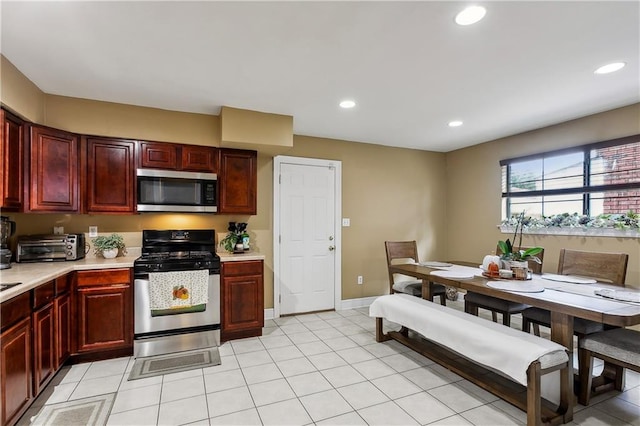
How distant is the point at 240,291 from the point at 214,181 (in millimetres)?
1251

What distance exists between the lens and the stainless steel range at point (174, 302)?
9.74ft

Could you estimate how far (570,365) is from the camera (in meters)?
2.06

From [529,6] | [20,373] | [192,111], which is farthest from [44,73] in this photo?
[529,6]

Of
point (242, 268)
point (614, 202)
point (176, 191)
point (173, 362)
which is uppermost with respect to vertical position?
point (176, 191)

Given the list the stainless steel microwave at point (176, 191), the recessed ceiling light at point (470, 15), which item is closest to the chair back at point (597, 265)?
the recessed ceiling light at point (470, 15)

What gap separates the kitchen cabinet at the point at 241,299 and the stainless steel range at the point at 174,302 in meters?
0.10

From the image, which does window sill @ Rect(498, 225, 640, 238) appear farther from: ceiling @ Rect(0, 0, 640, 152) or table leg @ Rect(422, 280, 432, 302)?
table leg @ Rect(422, 280, 432, 302)

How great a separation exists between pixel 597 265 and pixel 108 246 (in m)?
4.57

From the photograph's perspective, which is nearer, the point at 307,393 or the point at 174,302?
the point at 307,393

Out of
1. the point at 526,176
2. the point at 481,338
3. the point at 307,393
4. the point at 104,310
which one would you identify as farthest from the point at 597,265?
the point at 104,310

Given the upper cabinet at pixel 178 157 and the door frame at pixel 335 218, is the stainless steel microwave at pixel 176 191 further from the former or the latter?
the door frame at pixel 335 218

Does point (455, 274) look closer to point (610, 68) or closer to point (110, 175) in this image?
point (610, 68)

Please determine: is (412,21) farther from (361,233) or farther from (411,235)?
(411,235)

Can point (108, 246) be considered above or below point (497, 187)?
below
